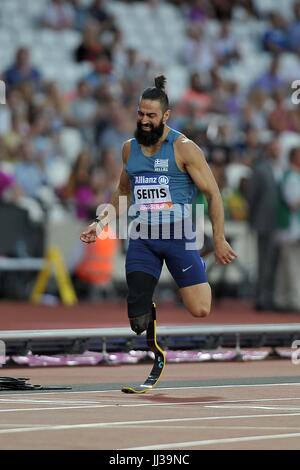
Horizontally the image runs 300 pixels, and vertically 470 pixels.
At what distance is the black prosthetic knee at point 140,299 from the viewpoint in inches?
452

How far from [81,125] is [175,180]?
12833mm

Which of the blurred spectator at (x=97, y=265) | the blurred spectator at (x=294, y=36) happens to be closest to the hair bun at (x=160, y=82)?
the blurred spectator at (x=97, y=265)

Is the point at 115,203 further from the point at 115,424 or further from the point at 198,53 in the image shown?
the point at 198,53

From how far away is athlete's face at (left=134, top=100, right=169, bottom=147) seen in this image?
11438 mm

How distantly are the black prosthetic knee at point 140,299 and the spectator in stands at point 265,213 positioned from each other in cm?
989

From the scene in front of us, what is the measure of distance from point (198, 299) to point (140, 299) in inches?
18.2

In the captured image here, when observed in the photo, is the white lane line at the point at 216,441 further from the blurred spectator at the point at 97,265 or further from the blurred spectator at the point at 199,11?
the blurred spectator at the point at 199,11

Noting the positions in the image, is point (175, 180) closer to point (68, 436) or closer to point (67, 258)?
point (68, 436)

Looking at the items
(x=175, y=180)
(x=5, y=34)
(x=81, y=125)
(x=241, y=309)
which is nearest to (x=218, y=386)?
(x=175, y=180)

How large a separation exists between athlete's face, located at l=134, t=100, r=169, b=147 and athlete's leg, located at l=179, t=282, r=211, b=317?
3.76 feet

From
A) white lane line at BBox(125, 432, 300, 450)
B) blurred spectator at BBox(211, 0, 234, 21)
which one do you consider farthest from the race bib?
blurred spectator at BBox(211, 0, 234, 21)

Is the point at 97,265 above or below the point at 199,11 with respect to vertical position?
below

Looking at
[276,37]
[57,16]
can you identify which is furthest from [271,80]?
[57,16]

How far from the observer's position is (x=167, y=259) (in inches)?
459
